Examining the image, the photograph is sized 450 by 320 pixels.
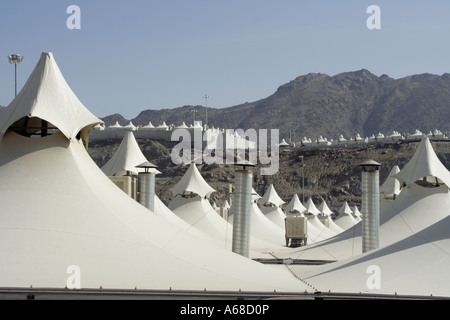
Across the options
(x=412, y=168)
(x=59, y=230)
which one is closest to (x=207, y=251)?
(x=59, y=230)

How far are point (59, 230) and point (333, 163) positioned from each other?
96333mm

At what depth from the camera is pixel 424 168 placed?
39.4 m

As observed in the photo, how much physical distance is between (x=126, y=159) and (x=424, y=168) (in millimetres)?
17095

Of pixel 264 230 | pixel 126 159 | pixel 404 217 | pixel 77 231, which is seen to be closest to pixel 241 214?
pixel 77 231

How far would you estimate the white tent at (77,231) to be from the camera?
18.5 m

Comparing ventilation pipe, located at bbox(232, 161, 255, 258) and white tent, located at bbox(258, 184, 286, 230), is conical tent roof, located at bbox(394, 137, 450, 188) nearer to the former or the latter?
ventilation pipe, located at bbox(232, 161, 255, 258)

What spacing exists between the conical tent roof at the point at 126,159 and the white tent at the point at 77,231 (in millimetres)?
19644

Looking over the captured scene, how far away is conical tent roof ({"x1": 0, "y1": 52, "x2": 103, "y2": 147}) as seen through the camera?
21.6 metres

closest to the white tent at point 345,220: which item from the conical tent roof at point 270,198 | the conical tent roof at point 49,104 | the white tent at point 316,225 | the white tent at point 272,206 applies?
the white tent at point 316,225

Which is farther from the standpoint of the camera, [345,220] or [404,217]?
[345,220]

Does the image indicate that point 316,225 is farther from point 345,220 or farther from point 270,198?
point 345,220

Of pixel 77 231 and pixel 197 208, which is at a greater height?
pixel 197 208
